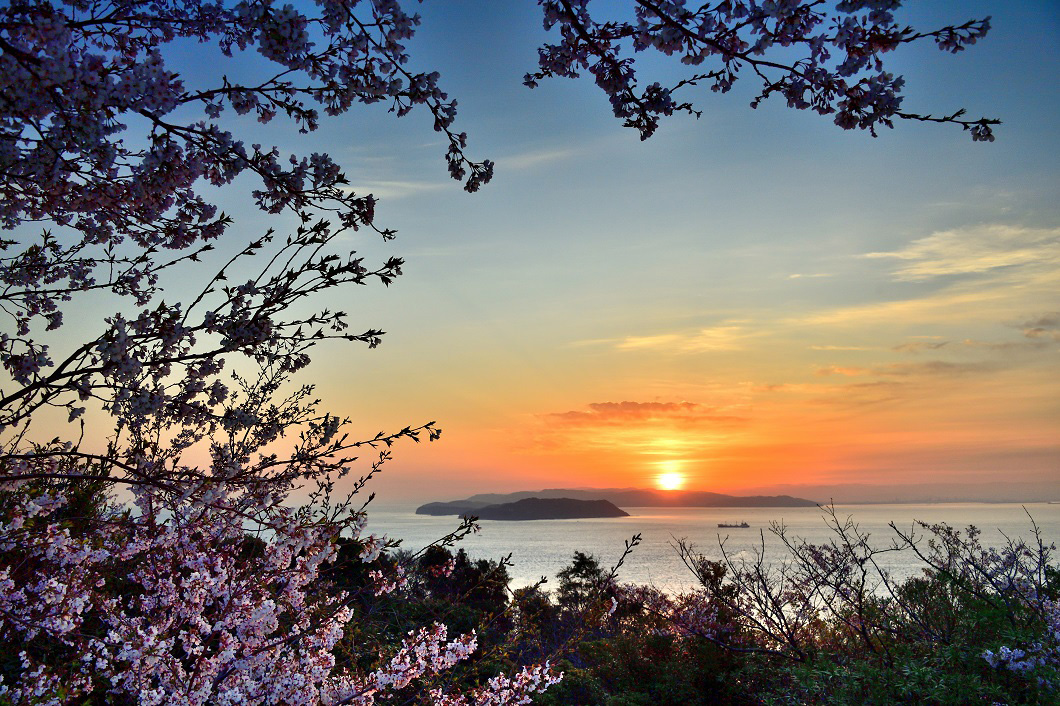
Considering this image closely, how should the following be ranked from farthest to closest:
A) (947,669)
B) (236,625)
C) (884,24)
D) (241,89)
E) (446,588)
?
(446,588) → (947,669) → (236,625) → (241,89) → (884,24)

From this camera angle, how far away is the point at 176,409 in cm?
329

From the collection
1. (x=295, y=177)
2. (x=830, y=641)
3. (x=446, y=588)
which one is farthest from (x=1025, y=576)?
(x=446, y=588)

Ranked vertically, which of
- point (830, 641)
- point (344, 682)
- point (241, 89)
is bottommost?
point (830, 641)

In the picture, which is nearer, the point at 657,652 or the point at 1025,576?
the point at 1025,576

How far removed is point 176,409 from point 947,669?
309 inches

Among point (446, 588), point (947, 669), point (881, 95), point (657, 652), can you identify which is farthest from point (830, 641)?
point (446, 588)

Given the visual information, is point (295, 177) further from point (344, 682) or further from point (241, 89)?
point (344, 682)

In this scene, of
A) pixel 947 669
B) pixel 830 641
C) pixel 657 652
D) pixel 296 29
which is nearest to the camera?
pixel 296 29

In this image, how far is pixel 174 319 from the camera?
292 cm

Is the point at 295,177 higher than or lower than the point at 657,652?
higher

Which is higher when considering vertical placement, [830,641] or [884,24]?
[884,24]

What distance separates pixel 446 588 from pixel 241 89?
3062cm

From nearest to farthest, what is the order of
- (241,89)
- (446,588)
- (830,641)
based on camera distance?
(241,89), (830,641), (446,588)

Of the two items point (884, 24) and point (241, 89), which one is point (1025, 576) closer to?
point (884, 24)
